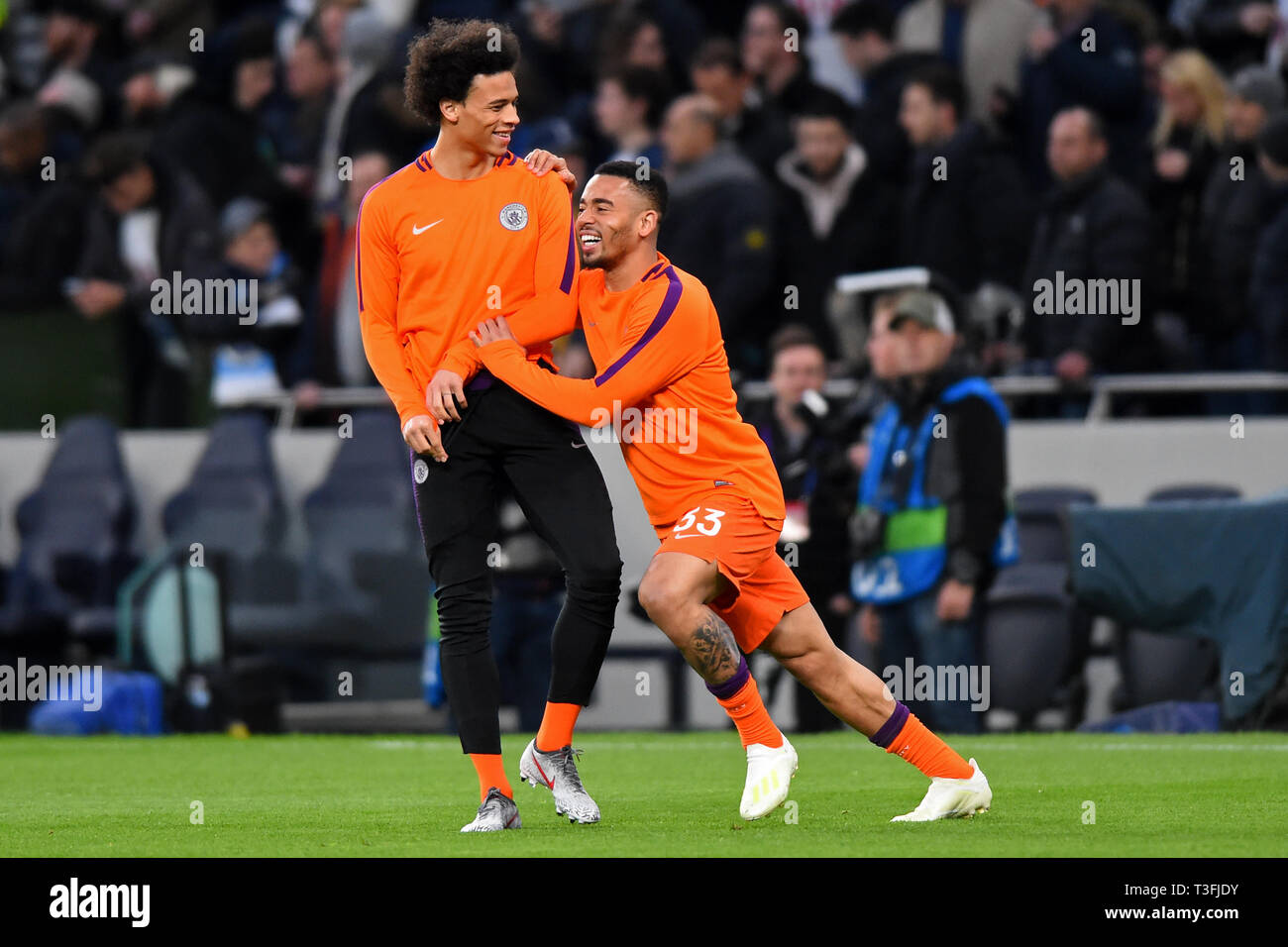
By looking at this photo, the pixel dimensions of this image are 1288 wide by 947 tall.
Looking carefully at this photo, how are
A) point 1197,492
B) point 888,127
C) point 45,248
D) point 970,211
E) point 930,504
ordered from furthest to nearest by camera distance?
point 45,248 → point 888,127 → point 970,211 → point 1197,492 → point 930,504

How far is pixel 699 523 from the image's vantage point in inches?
262

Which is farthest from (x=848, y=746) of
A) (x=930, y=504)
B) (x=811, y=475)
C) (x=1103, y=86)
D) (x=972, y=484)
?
(x=1103, y=86)

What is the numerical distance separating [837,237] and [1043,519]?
208 centimetres

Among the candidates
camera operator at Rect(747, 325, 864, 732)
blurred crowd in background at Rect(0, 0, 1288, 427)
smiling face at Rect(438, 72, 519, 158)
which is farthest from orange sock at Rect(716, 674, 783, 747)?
blurred crowd in background at Rect(0, 0, 1288, 427)

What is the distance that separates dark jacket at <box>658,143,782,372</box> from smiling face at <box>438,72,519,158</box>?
5.74 metres

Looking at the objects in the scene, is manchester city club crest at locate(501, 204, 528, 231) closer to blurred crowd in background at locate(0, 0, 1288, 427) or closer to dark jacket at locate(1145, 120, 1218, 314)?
blurred crowd in background at locate(0, 0, 1288, 427)

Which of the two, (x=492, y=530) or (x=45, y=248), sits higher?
(x=45, y=248)

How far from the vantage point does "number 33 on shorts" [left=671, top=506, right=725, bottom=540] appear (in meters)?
6.64

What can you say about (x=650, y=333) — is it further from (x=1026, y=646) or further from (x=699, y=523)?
(x=1026, y=646)

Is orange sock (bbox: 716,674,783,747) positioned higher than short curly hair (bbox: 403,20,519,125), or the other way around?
short curly hair (bbox: 403,20,519,125)

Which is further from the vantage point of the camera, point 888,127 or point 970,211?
point 888,127

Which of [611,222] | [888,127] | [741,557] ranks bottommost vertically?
[741,557]

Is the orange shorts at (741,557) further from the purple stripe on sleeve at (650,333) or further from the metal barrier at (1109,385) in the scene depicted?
the metal barrier at (1109,385)

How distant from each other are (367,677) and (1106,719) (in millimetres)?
4897
